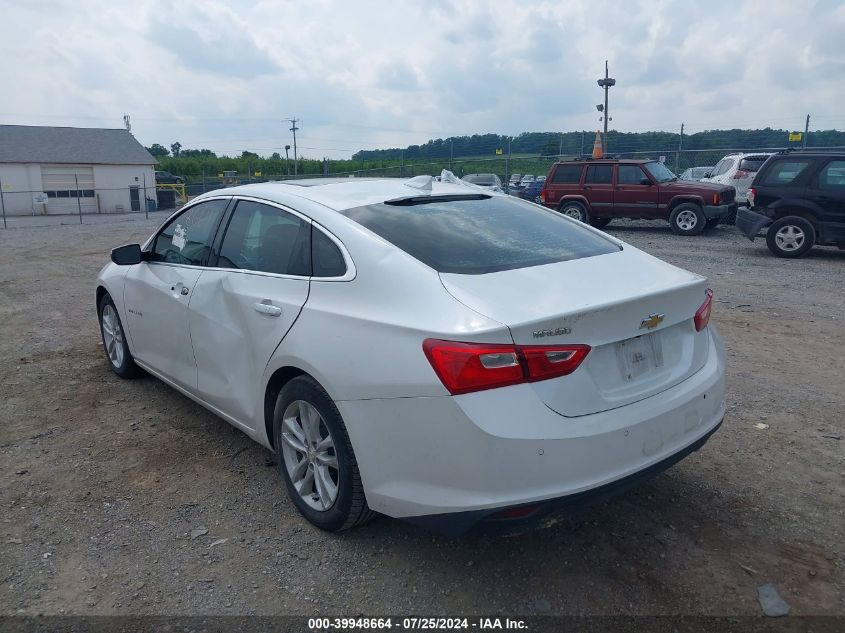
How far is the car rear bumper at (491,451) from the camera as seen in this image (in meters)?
2.58

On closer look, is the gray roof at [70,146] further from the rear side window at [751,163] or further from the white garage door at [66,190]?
the rear side window at [751,163]

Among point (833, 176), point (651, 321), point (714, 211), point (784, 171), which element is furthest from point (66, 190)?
point (651, 321)

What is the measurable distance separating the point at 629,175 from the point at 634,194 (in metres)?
0.51

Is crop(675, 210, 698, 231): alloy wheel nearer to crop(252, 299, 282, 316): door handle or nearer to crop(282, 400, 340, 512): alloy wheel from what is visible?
crop(252, 299, 282, 316): door handle

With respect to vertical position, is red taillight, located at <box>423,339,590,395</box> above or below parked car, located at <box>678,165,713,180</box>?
below

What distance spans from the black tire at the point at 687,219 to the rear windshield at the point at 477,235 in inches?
528

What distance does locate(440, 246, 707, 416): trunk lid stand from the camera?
2.68 m

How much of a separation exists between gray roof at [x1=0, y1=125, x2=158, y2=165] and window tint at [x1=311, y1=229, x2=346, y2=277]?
47920 mm

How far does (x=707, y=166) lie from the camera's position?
2759 centimetres

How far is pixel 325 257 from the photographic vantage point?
339 centimetres

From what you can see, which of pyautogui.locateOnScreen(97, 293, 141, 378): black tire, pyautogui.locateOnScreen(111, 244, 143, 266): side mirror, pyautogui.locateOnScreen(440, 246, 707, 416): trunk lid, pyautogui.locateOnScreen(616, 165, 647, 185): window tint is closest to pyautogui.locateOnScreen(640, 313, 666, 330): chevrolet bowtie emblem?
pyautogui.locateOnScreen(440, 246, 707, 416): trunk lid

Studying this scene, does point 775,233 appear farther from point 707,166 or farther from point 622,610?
point 707,166

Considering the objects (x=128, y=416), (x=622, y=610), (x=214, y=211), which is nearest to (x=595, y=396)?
(x=622, y=610)

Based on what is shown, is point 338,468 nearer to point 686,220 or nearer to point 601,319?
point 601,319
